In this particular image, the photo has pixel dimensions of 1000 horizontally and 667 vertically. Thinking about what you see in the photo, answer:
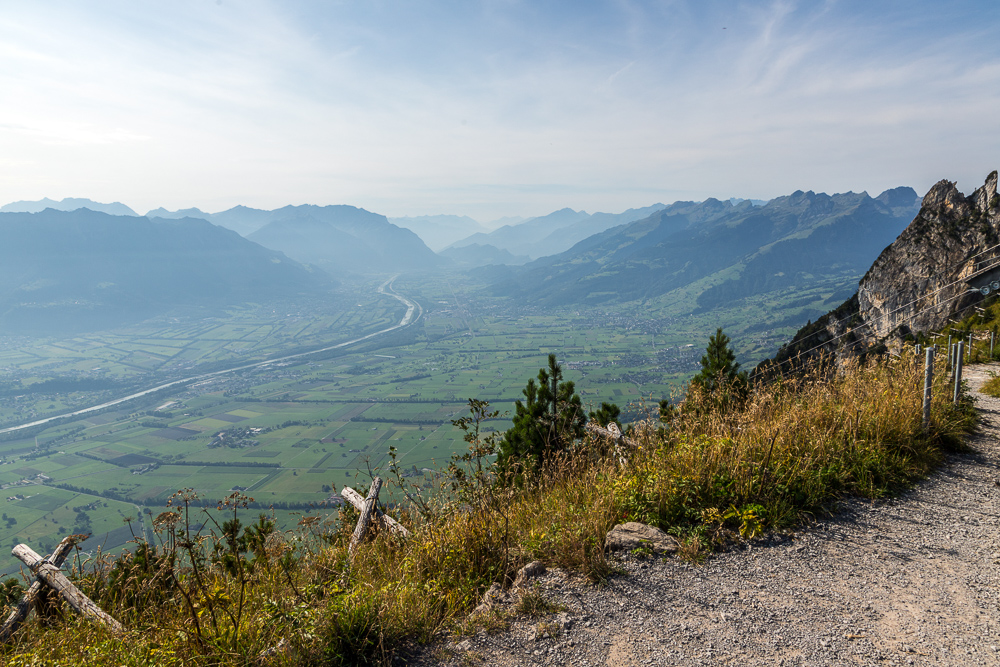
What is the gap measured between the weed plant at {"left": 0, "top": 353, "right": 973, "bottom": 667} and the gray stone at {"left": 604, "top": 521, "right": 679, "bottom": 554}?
6.2 inches

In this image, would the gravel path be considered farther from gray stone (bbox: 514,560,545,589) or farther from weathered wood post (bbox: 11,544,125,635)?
weathered wood post (bbox: 11,544,125,635)

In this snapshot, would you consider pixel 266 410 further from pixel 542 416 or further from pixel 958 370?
pixel 958 370

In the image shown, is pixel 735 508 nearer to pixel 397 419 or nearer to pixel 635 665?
pixel 635 665

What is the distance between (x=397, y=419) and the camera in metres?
95.2

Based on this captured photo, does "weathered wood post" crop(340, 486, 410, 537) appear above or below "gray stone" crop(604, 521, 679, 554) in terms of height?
below

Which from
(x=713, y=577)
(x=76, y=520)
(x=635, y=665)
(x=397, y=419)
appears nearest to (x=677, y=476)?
(x=713, y=577)

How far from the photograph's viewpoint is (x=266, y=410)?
110 meters

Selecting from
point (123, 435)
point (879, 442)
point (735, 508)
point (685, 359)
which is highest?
point (879, 442)

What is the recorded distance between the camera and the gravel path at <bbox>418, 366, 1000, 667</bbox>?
3295mm

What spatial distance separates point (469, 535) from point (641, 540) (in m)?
1.71

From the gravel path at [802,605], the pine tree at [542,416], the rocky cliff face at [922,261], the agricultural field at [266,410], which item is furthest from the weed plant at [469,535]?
the rocky cliff face at [922,261]

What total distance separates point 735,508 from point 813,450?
140 centimetres

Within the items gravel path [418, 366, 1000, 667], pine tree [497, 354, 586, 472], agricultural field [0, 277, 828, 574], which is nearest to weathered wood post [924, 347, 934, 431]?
gravel path [418, 366, 1000, 667]

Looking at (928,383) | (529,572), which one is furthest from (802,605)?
(928,383)
